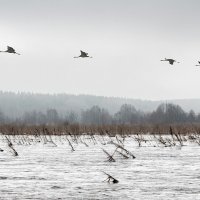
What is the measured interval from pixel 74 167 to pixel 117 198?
13.6ft

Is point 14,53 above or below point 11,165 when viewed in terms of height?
above

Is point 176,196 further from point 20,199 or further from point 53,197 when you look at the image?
point 20,199

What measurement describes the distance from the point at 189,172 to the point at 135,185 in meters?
2.14

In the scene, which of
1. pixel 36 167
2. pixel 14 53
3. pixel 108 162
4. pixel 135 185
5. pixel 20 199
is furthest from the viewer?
pixel 108 162

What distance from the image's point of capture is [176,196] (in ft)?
20.9

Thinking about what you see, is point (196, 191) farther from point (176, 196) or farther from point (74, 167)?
point (74, 167)

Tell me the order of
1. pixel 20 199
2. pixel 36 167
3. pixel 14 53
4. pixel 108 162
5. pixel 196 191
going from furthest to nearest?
1. pixel 108 162
2. pixel 36 167
3. pixel 14 53
4. pixel 196 191
5. pixel 20 199

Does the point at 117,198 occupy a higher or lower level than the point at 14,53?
lower

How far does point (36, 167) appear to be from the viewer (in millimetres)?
10281

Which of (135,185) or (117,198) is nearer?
(117,198)

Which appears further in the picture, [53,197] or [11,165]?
[11,165]

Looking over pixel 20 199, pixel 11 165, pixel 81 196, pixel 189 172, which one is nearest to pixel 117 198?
pixel 81 196

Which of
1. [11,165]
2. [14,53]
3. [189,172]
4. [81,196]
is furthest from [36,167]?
[81,196]

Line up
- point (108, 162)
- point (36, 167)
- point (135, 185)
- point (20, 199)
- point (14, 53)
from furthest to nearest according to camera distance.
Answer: point (108, 162)
point (36, 167)
point (14, 53)
point (135, 185)
point (20, 199)
